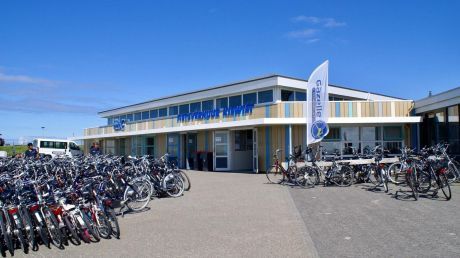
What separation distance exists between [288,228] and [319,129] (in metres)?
8.81

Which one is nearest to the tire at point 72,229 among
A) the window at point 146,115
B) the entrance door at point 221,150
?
the entrance door at point 221,150

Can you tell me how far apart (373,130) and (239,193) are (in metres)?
9.96

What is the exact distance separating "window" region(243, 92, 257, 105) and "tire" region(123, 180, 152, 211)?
1178 centimetres

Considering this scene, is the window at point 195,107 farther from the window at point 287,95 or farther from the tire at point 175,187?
the tire at point 175,187

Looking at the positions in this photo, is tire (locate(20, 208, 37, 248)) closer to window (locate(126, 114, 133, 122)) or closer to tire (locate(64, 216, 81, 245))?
tire (locate(64, 216, 81, 245))

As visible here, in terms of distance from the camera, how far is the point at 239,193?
11805mm

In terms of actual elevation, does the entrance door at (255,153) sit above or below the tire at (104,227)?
above

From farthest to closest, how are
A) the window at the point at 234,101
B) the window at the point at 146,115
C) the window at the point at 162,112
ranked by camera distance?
1. the window at the point at 146,115
2. the window at the point at 162,112
3. the window at the point at 234,101

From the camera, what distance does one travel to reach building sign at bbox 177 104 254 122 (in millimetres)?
19766

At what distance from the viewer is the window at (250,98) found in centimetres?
2089

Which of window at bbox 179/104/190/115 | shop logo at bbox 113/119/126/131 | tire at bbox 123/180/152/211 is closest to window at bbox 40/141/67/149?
shop logo at bbox 113/119/126/131

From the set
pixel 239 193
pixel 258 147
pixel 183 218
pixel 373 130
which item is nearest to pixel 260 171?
pixel 258 147

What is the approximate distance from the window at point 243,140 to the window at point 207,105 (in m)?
2.66

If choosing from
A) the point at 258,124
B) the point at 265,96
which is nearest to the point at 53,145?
the point at 265,96
